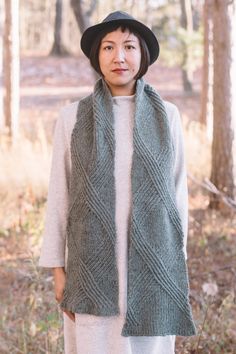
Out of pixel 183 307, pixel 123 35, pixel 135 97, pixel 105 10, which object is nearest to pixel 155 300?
pixel 183 307

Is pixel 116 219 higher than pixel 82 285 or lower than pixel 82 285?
higher

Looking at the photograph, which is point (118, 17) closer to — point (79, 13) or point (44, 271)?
point (44, 271)

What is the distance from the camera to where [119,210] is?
86.4 inches

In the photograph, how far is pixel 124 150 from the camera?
2.22 meters

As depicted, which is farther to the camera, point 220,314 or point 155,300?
point 220,314

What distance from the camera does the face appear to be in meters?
2.24

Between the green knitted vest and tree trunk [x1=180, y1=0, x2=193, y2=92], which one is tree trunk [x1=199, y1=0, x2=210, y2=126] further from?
the green knitted vest

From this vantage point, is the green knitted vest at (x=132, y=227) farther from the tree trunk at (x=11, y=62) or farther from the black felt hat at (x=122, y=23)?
the tree trunk at (x=11, y=62)

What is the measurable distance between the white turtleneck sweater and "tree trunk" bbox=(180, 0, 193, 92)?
12627 mm

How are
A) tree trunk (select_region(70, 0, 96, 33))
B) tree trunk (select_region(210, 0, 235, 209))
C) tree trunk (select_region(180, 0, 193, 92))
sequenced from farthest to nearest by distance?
tree trunk (select_region(180, 0, 193, 92))
tree trunk (select_region(70, 0, 96, 33))
tree trunk (select_region(210, 0, 235, 209))

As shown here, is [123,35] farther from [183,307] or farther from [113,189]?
[183,307]

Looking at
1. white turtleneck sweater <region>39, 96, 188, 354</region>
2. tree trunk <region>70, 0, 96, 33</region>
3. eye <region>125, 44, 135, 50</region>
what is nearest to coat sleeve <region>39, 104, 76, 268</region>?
white turtleneck sweater <region>39, 96, 188, 354</region>

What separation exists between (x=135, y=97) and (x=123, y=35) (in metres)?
0.22

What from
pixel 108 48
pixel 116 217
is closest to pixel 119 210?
pixel 116 217
